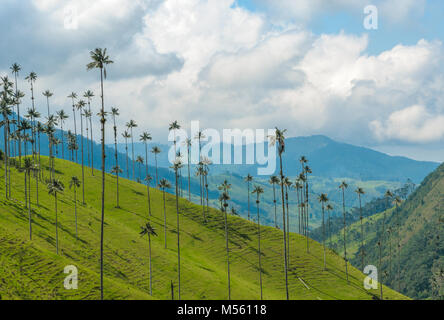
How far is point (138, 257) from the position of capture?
420 ft

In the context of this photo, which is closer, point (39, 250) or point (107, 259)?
point (39, 250)

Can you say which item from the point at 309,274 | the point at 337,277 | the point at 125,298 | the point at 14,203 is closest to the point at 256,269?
the point at 309,274

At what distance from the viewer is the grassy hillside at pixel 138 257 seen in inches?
3637

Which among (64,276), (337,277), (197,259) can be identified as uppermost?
(64,276)

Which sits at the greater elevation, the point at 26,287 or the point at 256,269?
the point at 26,287

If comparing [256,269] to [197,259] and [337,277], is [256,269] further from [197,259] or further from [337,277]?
[337,277]

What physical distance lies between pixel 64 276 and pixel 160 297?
28000mm

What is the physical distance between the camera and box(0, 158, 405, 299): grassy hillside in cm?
9238

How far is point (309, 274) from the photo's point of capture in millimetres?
154000
